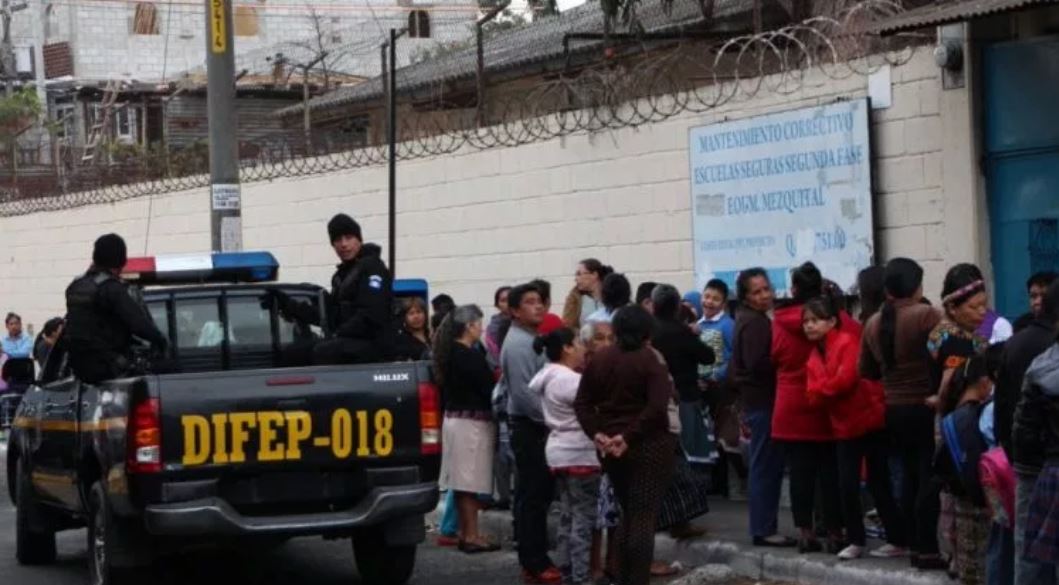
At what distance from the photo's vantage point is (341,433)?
11.0 meters

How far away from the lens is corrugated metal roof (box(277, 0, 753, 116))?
71.2 ft

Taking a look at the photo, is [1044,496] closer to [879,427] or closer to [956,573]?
[956,573]

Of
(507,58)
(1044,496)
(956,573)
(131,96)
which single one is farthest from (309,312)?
(131,96)

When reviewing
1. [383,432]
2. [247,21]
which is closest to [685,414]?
[383,432]

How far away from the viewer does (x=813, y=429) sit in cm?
1129

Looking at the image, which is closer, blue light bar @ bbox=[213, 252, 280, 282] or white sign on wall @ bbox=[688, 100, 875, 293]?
blue light bar @ bbox=[213, 252, 280, 282]

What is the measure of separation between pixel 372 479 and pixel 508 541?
2.90 meters

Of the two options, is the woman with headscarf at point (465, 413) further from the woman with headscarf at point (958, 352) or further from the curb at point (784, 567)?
the woman with headscarf at point (958, 352)

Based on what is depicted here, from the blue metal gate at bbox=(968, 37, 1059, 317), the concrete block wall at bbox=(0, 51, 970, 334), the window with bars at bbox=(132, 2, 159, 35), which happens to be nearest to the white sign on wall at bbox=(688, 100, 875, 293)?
the concrete block wall at bbox=(0, 51, 970, 334)

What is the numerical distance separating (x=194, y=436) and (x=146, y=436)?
0.84 ft

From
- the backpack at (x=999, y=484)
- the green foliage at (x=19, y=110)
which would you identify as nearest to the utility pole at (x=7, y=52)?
the green foliage at (x=19, y=110)

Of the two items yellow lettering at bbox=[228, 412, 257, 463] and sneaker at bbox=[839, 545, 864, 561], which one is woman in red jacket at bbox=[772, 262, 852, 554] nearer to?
sneaker at bbox=[839, 545, 864, 561]

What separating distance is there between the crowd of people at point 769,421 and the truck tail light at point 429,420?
1.87ft

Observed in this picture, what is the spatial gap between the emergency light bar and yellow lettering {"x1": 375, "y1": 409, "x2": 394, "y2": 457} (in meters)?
2.51
